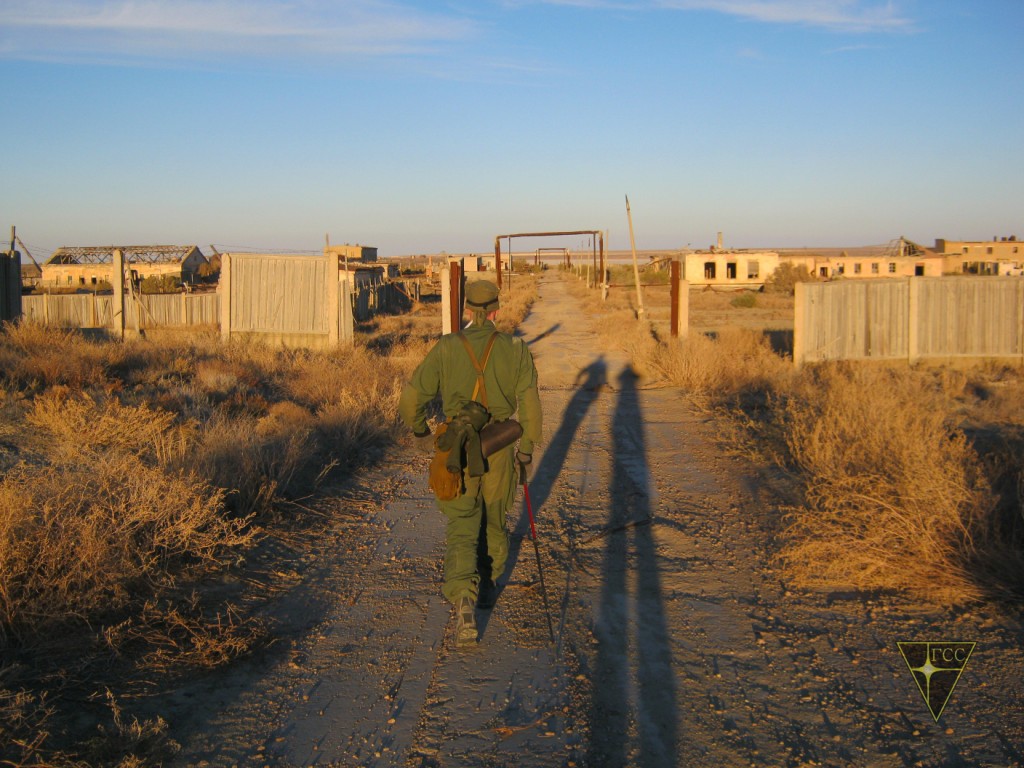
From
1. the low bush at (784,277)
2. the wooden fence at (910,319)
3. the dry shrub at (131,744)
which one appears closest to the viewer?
the dry shrub at (131,744)

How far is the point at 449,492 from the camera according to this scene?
4.59 m

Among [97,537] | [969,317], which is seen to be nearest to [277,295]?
[97,537]

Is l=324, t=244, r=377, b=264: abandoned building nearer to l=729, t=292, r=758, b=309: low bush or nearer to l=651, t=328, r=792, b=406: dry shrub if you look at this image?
l=729, t=292, r=758, b=309: low bush

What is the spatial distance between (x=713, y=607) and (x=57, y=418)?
20.4ft

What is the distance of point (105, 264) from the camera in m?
54.8

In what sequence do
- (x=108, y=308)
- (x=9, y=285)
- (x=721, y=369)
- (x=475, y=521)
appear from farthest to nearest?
(x=108, y=308), (x=9, y=285), (x=721, y=369), (x=475, y=521)

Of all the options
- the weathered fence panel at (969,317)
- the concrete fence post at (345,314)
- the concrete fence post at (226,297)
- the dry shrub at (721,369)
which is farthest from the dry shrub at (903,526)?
the concrete fence post at (226,297)

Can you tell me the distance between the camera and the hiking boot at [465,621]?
444cm

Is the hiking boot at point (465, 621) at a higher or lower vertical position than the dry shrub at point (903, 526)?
lower

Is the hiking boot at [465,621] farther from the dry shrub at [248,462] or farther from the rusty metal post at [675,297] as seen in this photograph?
the rusty metal post at [675,297]

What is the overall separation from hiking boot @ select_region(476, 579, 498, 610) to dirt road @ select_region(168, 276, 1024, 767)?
0.07m

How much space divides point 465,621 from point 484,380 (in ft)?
4.34

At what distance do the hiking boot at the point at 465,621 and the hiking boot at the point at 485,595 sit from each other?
36 cm

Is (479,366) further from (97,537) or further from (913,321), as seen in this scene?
(913,321)
